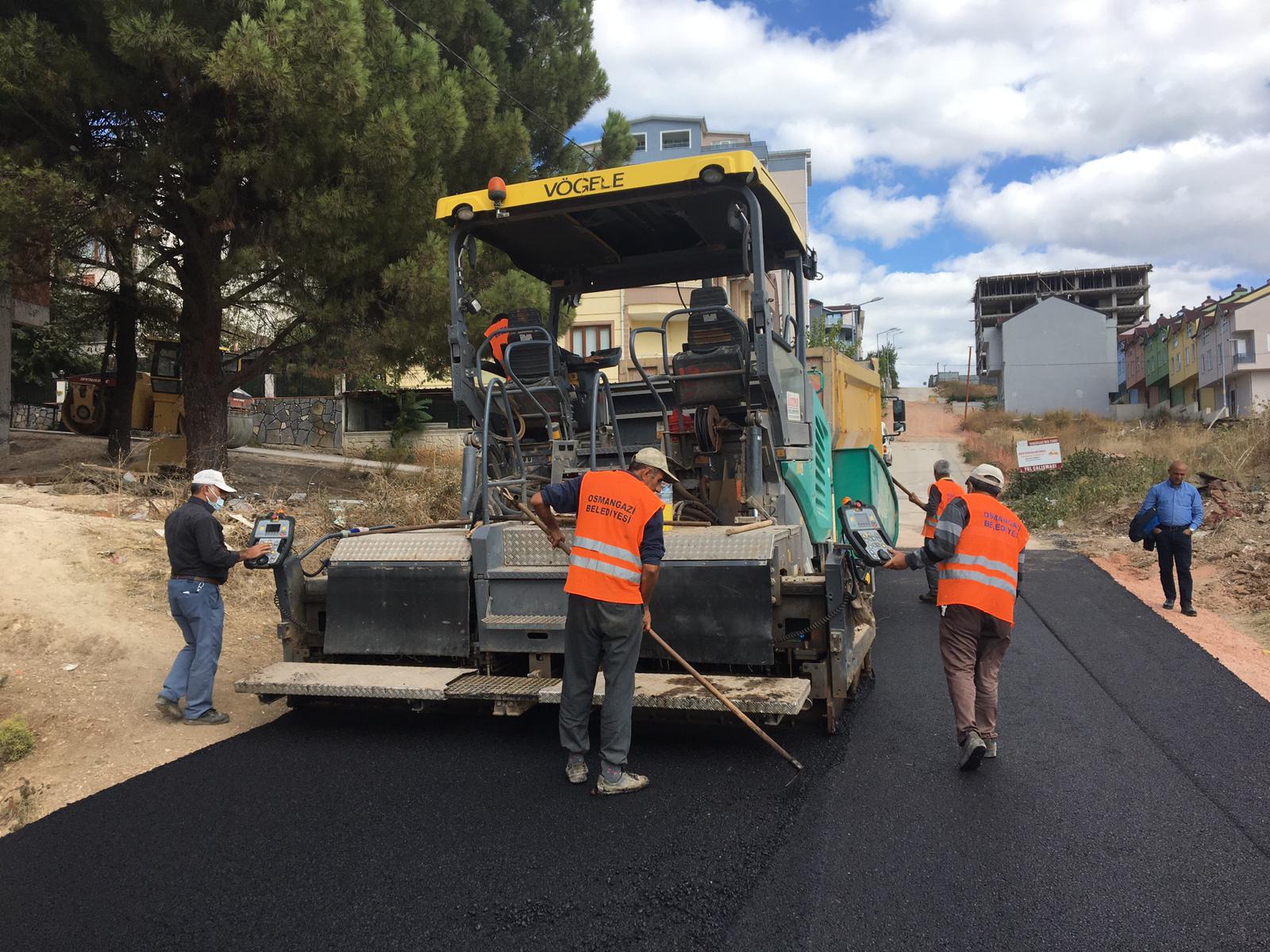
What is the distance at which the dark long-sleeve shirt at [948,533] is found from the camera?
14.4 ft

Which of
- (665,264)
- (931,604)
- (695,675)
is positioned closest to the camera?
(695,675)

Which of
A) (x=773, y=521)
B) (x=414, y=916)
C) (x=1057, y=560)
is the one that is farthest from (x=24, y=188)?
(x=1057, y=560)

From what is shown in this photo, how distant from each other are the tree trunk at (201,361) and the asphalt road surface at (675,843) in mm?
6448

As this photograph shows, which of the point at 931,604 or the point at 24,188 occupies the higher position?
the point at 24,188

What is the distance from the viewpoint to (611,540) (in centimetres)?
387

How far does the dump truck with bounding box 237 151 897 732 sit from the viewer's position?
432 centimetres

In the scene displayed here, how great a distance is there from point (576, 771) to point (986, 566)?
2.15 meters

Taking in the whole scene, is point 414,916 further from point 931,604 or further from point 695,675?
point 931,604

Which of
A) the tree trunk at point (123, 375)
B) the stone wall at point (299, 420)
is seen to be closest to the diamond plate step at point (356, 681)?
the tree trunk at point (123, 375)

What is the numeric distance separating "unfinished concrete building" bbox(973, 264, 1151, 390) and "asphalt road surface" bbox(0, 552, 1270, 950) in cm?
8052

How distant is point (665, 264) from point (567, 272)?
720 millimetres

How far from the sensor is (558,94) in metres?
12.5

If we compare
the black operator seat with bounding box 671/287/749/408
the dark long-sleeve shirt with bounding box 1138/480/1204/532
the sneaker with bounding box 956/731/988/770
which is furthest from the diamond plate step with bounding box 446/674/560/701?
the dark long-sleeve shirt with bounding box 1138/480/1204/532

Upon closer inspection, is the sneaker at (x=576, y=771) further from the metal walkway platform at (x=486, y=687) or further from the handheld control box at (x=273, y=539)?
the handheld control box at (x=273, y=539)
